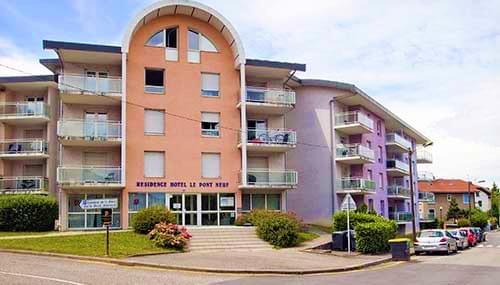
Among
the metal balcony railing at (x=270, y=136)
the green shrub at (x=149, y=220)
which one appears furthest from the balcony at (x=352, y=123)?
the green shrub at (x=149, y=220)

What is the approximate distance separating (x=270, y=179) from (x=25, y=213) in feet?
47.0

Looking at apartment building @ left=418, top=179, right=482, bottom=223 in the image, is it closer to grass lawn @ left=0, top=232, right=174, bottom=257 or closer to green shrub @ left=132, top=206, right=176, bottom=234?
green shrub @ left=132, top=206, right=176, bottom=234

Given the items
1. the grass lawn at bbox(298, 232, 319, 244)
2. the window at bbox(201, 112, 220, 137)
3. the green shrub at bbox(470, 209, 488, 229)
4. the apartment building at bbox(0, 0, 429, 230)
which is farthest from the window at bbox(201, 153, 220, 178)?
the green shrub at bbox(470, 209, 488, 229)

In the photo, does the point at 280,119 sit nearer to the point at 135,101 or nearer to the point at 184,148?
the point at 184,148

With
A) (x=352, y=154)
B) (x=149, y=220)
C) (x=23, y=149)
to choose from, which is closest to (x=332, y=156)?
(x=352, y=154)

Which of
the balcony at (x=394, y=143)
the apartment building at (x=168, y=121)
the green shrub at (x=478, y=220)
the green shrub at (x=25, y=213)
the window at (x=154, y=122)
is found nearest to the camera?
the green shrub at (x=25, y=213)

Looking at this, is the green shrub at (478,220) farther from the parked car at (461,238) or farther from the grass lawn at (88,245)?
the grass lawn at (88,245)

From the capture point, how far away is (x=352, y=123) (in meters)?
42.5

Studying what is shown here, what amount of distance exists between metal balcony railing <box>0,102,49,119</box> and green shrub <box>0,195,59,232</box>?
6.93 meters

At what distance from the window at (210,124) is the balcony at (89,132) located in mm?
5265

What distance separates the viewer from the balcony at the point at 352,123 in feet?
139

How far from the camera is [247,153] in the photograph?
36.7m

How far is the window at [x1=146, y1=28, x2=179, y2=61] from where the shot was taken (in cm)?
3488

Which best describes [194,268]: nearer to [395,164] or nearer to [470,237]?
[470,237]
